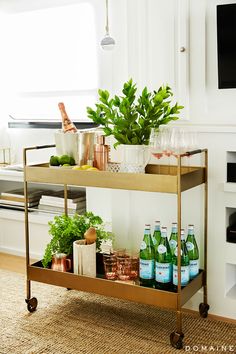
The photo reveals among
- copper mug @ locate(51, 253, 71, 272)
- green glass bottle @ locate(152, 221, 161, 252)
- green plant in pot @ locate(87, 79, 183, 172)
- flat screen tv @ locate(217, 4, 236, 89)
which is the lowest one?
copper mug @ locate(51, 253, 71, 272)

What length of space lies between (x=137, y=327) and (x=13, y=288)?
974 millimetres

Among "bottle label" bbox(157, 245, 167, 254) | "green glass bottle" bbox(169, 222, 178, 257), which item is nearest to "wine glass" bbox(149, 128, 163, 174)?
"green glass bottle" bbox(169, 222, 178, 257)

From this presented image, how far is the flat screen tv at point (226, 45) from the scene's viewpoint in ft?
8.49

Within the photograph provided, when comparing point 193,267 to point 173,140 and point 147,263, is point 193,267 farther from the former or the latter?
point 173,140

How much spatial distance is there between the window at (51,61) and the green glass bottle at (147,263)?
142 cm

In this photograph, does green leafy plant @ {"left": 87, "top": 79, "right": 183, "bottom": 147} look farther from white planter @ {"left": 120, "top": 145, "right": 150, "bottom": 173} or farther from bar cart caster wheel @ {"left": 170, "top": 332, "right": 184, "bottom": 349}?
bar cart caster wheel @ {"left": 170, "top": 332, "right": 184, "bottom": 349}

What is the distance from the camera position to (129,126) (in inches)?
108

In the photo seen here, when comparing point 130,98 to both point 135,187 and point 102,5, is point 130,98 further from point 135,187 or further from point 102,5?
point 102,5

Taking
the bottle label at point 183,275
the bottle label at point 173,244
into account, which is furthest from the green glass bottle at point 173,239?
the bottle label at point 183,275

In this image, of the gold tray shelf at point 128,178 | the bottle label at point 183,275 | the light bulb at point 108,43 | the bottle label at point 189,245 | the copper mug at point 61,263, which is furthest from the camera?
the copper mug at point 61,263

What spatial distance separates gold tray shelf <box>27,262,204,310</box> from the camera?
260cm

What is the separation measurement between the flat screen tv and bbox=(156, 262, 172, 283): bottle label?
935mm

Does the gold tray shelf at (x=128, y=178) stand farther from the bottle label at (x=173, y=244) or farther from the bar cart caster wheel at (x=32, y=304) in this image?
the bar cart caster wheel at (x=32, y=304)

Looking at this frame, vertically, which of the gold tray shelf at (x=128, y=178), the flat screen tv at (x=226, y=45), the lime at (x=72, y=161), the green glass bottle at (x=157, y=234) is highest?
the flat screen tv at (x=226, y=45)
